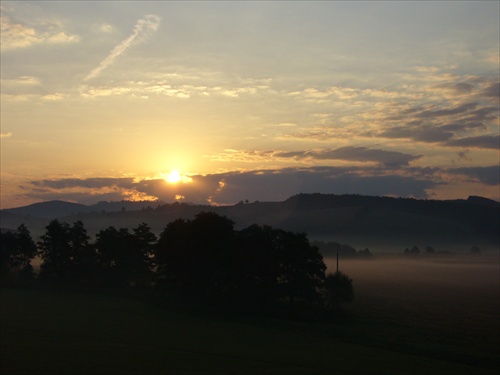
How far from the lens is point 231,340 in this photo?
54562 mm

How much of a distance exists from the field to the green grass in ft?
0.28

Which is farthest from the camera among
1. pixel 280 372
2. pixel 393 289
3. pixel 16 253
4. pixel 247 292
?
pixel 393 289

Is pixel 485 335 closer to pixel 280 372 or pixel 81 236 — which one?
pixel 280 372

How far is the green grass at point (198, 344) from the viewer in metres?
41.2

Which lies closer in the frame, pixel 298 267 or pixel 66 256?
pixel 298 267

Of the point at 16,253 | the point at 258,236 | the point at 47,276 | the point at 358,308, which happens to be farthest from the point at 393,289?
the point at 16,253

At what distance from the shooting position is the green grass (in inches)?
1623

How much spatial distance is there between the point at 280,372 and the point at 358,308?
47278mm

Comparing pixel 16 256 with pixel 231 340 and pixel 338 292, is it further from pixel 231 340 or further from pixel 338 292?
pixel 231 340

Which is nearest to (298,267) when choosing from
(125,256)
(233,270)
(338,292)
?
(338,292)

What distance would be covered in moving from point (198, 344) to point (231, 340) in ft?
14.8

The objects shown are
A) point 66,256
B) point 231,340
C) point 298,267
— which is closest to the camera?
point 231,340

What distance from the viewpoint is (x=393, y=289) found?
124 meters

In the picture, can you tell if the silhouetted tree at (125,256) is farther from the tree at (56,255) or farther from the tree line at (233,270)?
the tree at (56,255)
